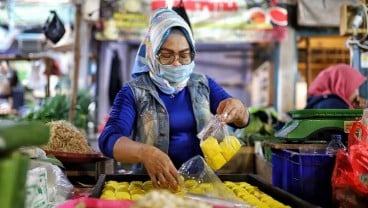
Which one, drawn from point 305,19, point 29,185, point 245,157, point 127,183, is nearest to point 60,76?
point 305,19

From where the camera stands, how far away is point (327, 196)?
2.00 metres

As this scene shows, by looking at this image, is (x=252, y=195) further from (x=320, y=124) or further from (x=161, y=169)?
(x=320, y=124)

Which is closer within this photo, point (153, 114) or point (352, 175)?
point (352, 175)

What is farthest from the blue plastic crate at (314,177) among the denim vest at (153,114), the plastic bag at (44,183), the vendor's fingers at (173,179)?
the plastic bag at (44,183)

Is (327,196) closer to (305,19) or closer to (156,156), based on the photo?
(156,156)

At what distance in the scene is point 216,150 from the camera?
2.15m

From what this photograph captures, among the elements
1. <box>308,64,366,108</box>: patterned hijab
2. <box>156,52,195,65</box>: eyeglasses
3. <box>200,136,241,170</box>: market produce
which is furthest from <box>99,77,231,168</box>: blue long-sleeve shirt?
<box>308,64,366,108</box>: patterned hijab

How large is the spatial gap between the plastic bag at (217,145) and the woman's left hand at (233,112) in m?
0.06

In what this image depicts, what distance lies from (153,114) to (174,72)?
0.87 feet

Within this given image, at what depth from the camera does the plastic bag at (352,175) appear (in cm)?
172

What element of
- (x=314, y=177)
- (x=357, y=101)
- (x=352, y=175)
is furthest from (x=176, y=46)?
(x=357, y=101)

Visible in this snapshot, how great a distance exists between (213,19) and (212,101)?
4668 mm

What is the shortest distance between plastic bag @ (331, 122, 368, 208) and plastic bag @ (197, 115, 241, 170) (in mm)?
494

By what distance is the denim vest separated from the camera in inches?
102
